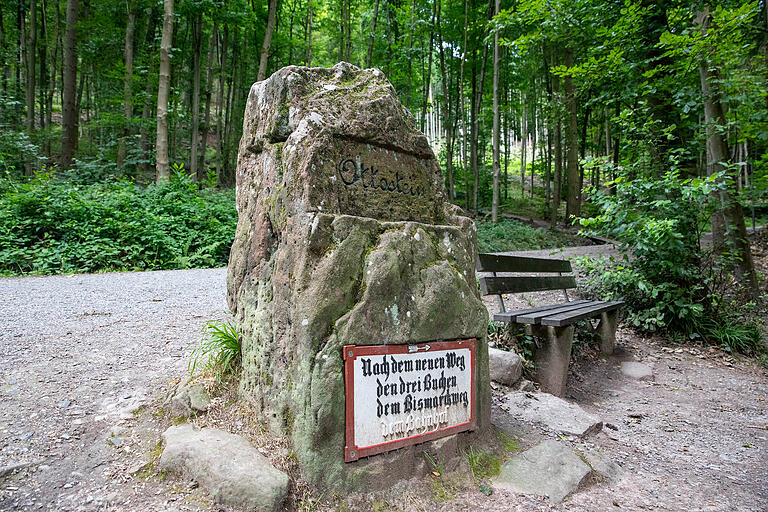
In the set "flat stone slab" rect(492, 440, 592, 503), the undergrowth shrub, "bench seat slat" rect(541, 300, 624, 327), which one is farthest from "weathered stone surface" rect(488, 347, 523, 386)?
the undergrowth shrub

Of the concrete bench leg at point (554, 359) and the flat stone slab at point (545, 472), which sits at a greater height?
the concrete bench leg at point (554, 359)

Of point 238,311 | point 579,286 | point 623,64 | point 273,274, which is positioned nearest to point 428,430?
point 273,274

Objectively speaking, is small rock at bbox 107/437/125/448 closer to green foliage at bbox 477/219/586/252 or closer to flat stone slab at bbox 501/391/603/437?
flat stone slab at bbox 501/391/603/437

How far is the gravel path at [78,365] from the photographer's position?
7.20 ft

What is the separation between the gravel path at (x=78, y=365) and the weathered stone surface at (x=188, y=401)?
344mm

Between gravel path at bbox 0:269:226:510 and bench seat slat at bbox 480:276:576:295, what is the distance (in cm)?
284

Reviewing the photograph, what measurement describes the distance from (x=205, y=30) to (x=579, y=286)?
64.2ft

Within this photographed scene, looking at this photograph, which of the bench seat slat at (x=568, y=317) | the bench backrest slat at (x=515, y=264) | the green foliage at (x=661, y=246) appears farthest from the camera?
the green foliage at (x=661, y=246)

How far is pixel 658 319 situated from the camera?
5.66 m

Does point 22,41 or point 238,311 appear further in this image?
point 22,41

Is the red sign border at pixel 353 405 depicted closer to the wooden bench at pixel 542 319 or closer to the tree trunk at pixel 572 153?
the wooden bench at pixel 542 319

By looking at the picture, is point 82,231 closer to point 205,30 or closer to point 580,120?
point 205,30

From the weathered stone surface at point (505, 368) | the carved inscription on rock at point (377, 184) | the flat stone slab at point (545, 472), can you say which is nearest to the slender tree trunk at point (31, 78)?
the carved inscription on rock at point (377, 184)

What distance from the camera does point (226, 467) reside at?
207 cm
